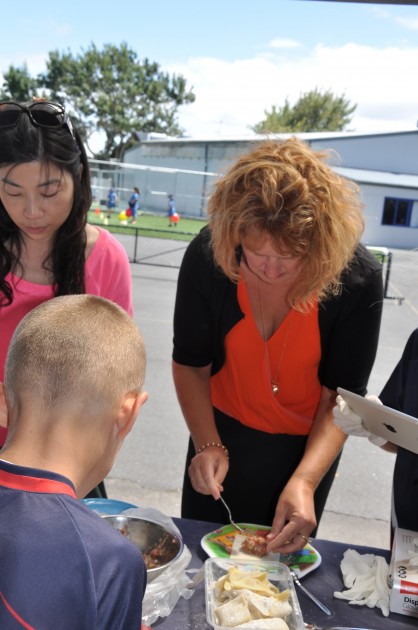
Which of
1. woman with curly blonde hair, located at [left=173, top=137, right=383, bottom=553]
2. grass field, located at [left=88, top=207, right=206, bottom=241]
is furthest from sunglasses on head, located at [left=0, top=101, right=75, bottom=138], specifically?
grass field, located at [left=88, top=207, right=206, bottom=241]

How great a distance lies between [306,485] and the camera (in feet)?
5.19

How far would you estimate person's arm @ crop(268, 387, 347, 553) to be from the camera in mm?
1452

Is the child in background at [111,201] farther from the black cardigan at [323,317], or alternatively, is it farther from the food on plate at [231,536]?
the food on plate at [231,536]

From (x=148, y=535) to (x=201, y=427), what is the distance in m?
0.41

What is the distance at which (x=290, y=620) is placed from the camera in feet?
3.87

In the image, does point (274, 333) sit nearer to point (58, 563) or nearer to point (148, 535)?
point (148, 535)

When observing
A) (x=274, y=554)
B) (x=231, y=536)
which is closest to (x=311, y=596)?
(x=274, y=554)

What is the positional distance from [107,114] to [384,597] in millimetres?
46855

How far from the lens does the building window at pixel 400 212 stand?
2103 centimetres

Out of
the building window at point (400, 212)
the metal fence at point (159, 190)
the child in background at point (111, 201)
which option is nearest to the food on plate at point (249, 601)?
the building window at point (400, 212)

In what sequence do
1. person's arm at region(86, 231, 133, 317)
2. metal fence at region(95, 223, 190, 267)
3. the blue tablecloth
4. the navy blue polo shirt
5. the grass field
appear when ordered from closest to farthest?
the navy blue polo shirt, the blue tablecloth, person's arm at region(86, 231, 133, 317), metal fence at region(95, 223, 190, 267), the grass field

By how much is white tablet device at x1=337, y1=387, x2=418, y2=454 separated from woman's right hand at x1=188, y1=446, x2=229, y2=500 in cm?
45

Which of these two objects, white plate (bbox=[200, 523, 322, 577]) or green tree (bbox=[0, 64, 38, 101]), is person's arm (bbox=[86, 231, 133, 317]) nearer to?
white plate (bbox=[200, 523, 322, 577])

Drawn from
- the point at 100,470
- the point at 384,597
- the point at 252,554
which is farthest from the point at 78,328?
the point at 384,597
